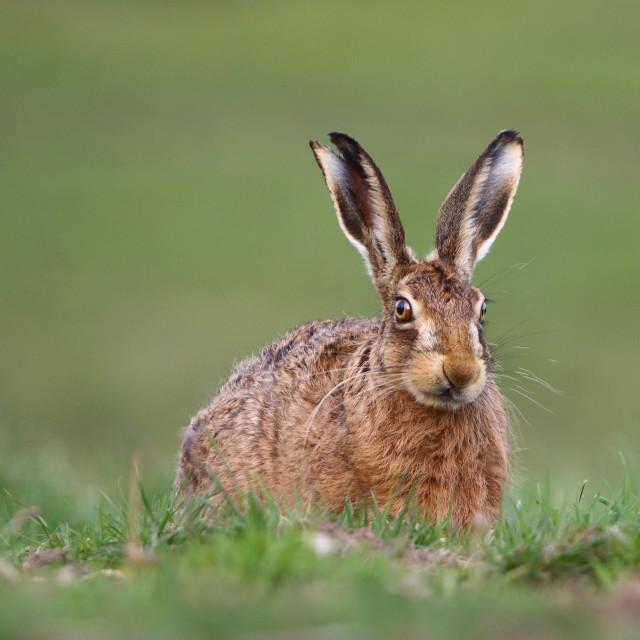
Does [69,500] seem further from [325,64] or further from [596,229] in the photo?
[325,64]

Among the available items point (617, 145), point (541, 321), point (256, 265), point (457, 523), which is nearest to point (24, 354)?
point (256, 265)

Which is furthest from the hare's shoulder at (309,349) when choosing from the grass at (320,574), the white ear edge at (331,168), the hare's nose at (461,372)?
the grass at (320,574)

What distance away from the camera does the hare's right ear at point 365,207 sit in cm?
667

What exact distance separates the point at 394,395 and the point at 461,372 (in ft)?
2.01

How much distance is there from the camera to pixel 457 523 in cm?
629

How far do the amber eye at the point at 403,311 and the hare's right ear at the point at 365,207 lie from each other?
0.91ft

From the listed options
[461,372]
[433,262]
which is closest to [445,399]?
[461,372]

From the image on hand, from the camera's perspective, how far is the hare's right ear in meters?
6.67

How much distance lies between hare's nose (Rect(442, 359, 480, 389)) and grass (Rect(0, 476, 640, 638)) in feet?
1.89

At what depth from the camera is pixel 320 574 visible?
444cm

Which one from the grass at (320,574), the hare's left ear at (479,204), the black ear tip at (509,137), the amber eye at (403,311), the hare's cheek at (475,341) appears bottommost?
the grass at (320,574)

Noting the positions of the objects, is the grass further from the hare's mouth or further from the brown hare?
the hare's mouth

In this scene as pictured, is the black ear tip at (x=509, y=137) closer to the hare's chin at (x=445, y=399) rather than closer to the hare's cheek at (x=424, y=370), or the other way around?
the hare's cheek at (x=424, y=370)

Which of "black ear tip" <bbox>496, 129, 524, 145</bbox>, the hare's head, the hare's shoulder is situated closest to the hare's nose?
the hare's head
